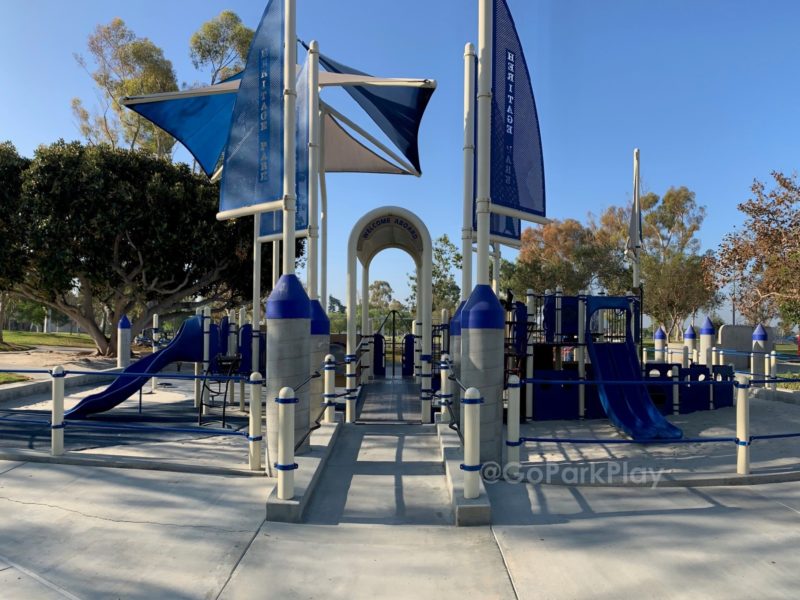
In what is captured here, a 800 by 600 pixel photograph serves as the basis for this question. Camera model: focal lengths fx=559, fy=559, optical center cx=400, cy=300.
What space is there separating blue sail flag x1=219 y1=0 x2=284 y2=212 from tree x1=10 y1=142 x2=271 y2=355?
64.2 ft

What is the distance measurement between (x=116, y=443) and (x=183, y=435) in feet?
3.78

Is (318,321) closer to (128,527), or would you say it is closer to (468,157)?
(468,157)

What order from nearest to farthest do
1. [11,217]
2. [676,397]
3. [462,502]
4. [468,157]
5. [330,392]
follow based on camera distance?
[462,502] → [468,157] → [330,392] → [676,397] → [11,217]

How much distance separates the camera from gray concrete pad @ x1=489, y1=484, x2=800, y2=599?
4.13 meters

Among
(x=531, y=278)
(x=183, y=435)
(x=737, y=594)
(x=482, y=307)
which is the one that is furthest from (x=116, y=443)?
(x=531, y=278)

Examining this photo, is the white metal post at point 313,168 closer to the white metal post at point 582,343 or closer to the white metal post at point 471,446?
the white metal post at point 471,446

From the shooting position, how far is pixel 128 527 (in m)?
5.16

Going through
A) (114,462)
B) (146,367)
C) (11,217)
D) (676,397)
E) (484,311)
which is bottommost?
(114,462)

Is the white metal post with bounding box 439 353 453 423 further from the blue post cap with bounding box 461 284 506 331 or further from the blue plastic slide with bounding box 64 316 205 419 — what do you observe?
the blue plastic slide with bounding box 64 316 205 419

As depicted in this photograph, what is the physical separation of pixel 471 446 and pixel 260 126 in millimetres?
5224

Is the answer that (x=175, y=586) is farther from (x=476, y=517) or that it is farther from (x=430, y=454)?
(x=430, y=454)

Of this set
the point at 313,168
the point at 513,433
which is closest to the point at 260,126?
the point at 313,168

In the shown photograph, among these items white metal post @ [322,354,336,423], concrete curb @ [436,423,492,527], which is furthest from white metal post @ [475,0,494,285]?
white metal post @ [322,354,336,423]

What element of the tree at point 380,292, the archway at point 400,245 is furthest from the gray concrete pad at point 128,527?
the tree at point 380,292
